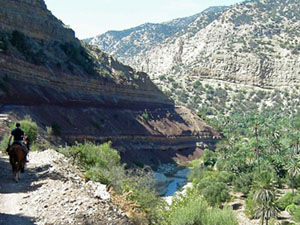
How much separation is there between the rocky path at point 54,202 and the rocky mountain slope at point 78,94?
98.4 ft

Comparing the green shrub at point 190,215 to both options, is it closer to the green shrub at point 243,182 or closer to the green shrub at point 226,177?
the green shrub at point 243,182

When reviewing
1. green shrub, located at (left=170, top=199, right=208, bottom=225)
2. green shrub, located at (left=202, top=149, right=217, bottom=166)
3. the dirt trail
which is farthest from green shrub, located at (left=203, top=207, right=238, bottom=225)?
green shrub, located at (left=202, top=149, right=217, bottom=166)

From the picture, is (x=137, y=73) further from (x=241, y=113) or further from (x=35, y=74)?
(x=241, y=113)

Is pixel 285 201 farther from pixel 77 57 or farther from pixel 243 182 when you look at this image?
pixel 77 57

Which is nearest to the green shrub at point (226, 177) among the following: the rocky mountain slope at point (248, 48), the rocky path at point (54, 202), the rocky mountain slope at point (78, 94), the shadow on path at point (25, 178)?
the rocky mountain slope at point (78, 94)

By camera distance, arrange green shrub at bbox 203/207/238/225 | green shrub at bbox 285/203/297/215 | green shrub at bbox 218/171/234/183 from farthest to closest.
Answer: green shrub at bbox 218/171/234/183, green shrub at bbox 285/203/297/215, green shrub at bbox 203/207/238/225

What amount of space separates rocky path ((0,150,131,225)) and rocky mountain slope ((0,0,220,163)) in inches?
1181

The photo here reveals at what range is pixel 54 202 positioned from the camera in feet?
38.7

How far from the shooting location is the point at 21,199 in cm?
1254

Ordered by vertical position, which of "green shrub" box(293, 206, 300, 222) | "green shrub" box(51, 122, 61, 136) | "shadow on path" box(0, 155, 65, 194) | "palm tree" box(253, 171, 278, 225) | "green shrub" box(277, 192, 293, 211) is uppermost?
"shadow on path" box(0, 155, 65, 194)

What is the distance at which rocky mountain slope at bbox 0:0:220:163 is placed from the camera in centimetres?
5253

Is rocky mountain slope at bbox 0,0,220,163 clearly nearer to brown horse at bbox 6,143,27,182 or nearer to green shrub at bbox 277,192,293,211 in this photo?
green shrub at bbox 277,192,293,211

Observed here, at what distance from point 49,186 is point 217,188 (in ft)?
134

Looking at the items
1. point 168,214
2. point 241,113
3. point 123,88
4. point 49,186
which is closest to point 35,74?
point 123,88
